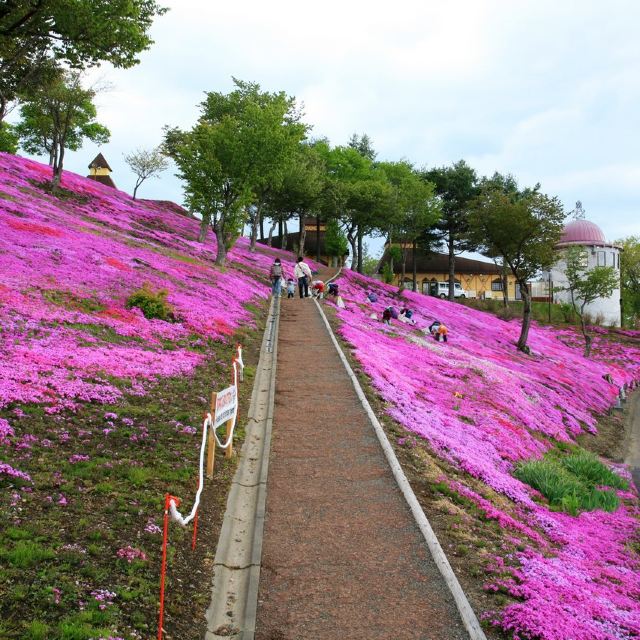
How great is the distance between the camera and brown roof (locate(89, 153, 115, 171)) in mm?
81750

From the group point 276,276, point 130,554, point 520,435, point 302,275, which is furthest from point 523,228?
point 130,554

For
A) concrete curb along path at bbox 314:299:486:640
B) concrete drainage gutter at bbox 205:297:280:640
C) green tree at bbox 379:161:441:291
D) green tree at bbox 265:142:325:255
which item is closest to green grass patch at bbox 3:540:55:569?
concrete drainage gutter at bbox 205:297:280:640

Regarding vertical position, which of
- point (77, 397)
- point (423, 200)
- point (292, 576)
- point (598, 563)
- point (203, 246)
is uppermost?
point (423, 200)

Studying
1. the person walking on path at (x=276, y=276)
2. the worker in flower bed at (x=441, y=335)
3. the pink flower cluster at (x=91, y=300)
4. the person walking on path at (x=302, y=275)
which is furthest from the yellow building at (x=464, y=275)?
the person walking on path at (x=276, y=276)

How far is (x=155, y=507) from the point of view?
923 cm

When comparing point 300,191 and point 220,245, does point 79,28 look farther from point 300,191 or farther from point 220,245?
point 300,191

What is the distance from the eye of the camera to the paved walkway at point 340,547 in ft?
23.3

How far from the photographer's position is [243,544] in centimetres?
903

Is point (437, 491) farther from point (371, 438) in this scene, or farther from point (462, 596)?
point (462, 596)

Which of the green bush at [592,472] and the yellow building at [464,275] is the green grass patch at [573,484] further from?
the yellow building at [464,275]

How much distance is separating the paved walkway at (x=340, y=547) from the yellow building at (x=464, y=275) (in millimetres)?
69302

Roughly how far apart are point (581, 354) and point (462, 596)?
1992 inches

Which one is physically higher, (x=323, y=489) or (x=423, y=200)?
(x=423, y=200)

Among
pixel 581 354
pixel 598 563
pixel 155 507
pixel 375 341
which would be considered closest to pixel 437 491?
pixel 598 563
